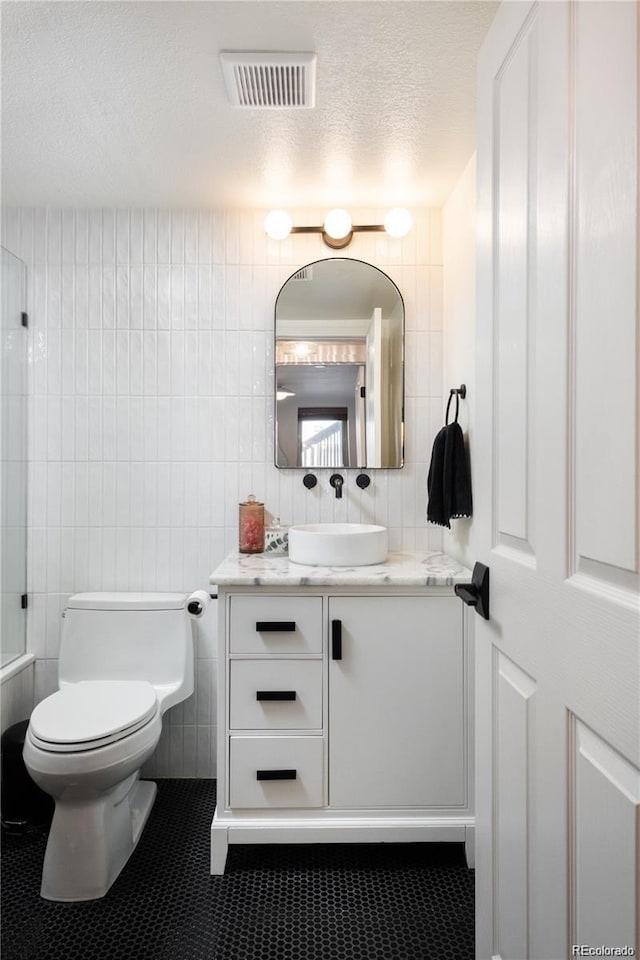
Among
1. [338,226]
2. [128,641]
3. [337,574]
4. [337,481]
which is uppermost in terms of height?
[338,226]

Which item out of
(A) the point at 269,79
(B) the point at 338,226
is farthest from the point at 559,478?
(B) the point at 338,226

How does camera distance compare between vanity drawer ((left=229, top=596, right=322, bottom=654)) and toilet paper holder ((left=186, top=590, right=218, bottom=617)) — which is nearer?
vanity drawer ((left=229, top=596, right=322, bottom=654))

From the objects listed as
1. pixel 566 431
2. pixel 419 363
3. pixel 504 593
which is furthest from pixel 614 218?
pixel 419 363

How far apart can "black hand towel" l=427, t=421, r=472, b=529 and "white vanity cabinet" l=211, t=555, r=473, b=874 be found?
285mm

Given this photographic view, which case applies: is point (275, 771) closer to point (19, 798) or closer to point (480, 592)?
point (19, 798)

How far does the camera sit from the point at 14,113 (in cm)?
159

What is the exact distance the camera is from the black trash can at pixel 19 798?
185 centimetres

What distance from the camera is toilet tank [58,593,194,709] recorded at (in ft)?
6.70

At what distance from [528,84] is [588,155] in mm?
290

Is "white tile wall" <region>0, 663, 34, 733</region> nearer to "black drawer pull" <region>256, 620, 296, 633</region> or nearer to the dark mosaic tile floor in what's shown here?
the dark mosaic tile floor

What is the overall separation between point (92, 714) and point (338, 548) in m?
0.91

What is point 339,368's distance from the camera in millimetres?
2205

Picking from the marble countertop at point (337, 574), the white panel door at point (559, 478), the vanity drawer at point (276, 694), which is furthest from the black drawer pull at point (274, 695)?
the white panel door at point (559, 478)

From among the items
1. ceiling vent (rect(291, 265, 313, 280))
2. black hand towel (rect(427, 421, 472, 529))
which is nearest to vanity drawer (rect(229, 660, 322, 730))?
black hand towel (rect(427, 421, 472, 529))
